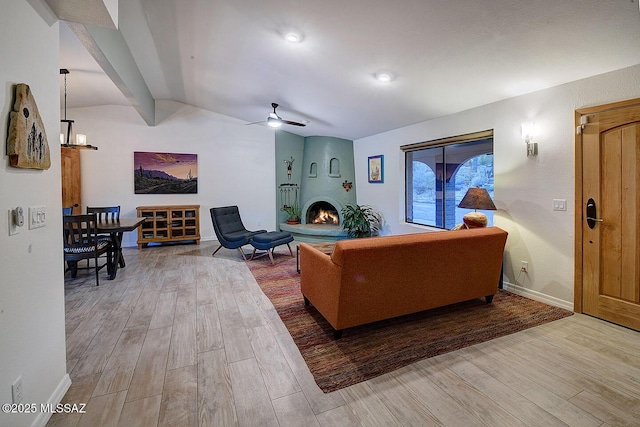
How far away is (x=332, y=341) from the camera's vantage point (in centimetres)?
229

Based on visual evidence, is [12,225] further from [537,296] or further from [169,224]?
[169,224]

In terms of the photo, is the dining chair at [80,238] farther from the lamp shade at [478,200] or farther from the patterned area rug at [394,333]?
the lamp shade at [478,200]

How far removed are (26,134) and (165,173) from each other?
17.3 ft

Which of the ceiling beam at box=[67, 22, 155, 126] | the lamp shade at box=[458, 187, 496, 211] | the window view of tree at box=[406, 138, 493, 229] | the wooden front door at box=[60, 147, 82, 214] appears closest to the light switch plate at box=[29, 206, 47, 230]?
the ceiling beam at box=[67, 22, 155, 126]

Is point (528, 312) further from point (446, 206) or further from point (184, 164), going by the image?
point (184, 164)

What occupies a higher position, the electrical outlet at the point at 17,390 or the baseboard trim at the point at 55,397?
the electrical outlet at the point at 17,390

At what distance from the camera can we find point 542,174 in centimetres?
304

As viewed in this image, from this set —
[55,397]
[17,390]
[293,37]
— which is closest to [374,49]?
[293,37]

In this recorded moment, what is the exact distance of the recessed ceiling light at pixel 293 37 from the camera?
2.82 meters

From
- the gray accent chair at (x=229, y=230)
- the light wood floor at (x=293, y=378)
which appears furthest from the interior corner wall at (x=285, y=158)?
the light wood floor at (x=293, y=378)

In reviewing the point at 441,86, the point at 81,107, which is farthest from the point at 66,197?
the point at 441,86

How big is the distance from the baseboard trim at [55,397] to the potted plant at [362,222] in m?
4.72

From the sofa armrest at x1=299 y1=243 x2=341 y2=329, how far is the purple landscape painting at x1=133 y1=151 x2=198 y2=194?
14.8 ft

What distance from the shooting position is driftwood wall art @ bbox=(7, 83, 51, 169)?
4.06 feet
